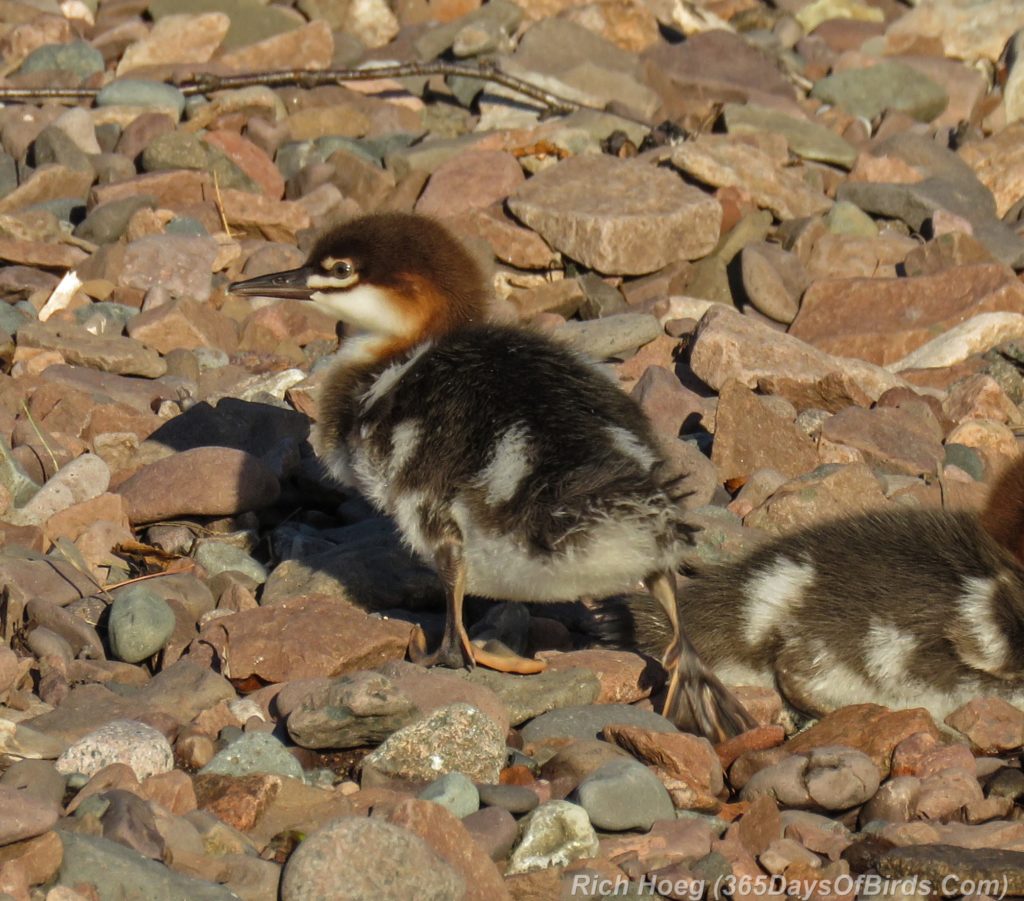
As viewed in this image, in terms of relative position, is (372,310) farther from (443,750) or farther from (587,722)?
(443,750)

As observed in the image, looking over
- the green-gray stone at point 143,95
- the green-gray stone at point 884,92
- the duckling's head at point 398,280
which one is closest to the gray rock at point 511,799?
the duckling's head at point 398,280

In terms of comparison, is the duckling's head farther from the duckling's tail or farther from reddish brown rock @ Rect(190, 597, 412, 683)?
the duckling's tail

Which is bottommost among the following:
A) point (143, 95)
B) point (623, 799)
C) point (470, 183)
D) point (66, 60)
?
point (66, 60)

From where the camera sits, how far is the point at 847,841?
404 cm

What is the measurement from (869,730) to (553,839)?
3.68ft

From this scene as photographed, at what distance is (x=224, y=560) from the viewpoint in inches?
224

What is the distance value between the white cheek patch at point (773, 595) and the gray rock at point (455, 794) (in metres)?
1.29

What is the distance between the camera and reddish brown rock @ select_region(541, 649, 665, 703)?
4.94 m

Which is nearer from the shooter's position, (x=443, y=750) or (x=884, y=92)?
(x=443, y=750)

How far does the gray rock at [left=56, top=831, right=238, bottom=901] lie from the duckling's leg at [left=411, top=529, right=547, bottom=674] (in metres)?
1.47

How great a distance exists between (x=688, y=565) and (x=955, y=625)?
2.91ft

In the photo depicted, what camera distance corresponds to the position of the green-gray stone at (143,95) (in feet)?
31.6

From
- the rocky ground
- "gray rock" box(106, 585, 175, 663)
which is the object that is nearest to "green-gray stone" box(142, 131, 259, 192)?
the rocky ground

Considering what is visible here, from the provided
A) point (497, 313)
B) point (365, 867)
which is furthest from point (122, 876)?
point (497, 313)
